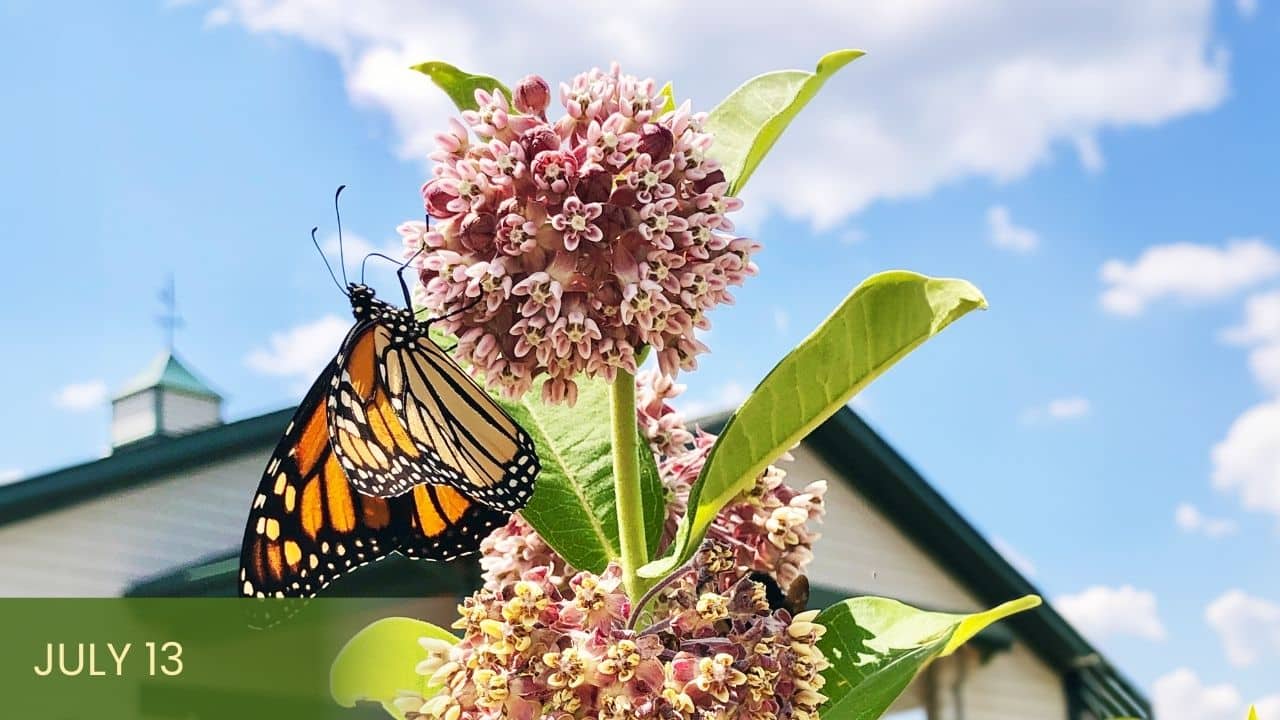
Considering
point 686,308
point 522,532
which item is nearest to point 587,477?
point 522,532

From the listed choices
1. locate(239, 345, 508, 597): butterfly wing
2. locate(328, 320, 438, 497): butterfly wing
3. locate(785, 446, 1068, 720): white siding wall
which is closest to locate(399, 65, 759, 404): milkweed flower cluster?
locate(328, 320, 438, 497): butterfly wing

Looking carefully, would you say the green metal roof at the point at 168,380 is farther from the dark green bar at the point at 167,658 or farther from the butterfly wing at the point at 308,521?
the butterfly wing at the point at 308,521

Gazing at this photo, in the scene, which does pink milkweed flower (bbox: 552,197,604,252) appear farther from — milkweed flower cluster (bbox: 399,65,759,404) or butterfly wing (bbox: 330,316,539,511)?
butterfly wing (bbox: 330,316,539,511)

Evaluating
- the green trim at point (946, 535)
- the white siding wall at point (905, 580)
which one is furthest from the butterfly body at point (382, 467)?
the green trim at point (946, 535)

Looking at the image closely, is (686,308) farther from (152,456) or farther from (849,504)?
(849,504)

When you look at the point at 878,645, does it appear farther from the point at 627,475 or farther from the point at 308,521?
the point at 308,521

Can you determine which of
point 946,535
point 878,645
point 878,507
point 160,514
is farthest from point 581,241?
point 946,535
